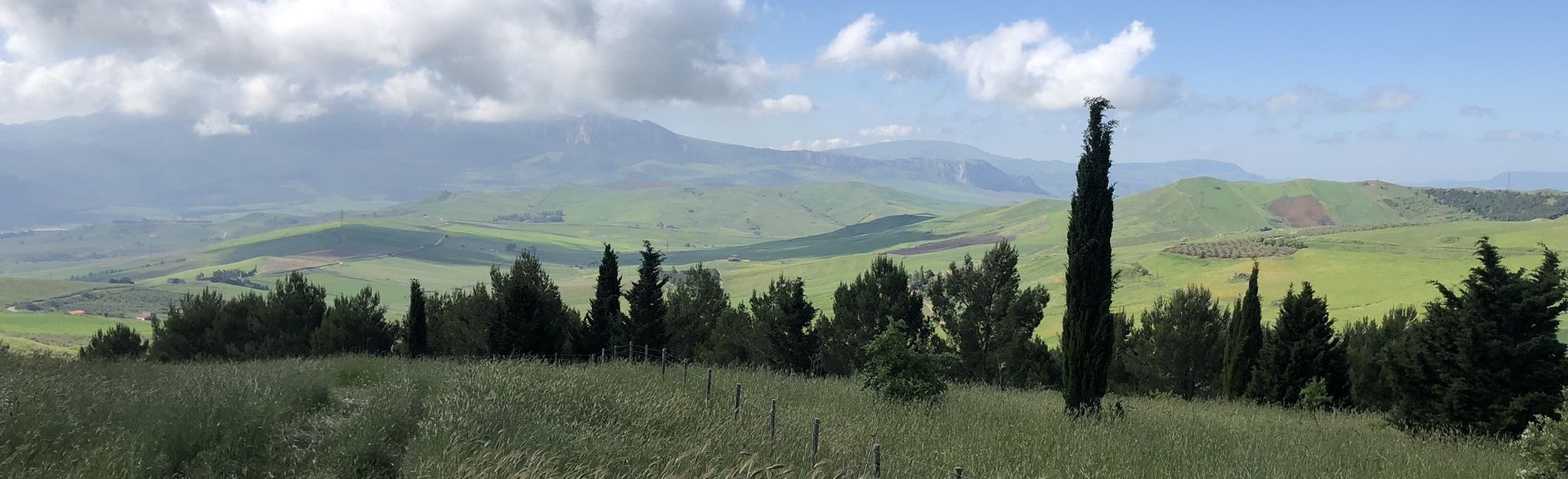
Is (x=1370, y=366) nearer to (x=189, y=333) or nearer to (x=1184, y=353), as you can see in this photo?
(x=1184, y=353)

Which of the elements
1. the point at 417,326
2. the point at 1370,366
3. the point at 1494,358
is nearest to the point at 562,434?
the point at 1494,358

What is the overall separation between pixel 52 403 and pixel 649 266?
118ft

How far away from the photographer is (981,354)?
4691 cm

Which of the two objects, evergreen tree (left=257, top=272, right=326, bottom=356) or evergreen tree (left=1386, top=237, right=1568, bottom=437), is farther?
evergreen tree (left=257, top=272, right=326, bottom=356)

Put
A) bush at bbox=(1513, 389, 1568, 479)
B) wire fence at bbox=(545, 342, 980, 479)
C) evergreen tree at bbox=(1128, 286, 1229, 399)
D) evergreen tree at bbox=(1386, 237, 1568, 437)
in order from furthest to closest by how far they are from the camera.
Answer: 1. evergreen tree at bbox=(1128, 286, 1229, 399)
2. evergreen tree at bbox=(1386, 237, 1568, 437)
3. bush at bbox=(1513, 389, 1568, 479)
4. wire fence at bbox=(545, 342, 980, 479)

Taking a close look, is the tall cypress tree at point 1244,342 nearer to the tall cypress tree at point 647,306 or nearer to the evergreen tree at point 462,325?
the tall cypress tree at point 647,306

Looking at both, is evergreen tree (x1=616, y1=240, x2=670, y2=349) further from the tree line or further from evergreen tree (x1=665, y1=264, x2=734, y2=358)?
evergreen tree (x1=665, y1=264, x2=734, y2=358)

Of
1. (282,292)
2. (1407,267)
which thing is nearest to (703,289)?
(282,292)

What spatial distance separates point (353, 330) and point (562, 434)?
43035mm

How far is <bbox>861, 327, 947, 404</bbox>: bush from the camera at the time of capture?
49.8ft

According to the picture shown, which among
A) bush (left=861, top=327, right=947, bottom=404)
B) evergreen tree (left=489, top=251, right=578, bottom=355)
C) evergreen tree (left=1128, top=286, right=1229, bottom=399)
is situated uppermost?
bush (left=861, top=327, right=947, bottom=404)

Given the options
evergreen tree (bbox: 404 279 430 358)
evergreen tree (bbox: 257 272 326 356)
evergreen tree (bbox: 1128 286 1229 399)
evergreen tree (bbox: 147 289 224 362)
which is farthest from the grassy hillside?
evergreen tree (bbox: 147 289 224 362)

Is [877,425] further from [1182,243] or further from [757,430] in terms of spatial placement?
[1182,243]

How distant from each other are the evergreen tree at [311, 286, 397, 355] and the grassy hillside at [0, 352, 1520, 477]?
33.0m
